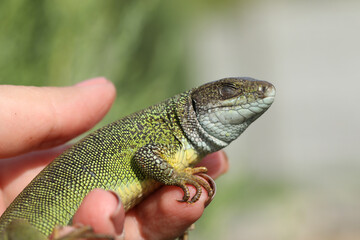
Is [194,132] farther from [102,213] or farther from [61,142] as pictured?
[61,142]

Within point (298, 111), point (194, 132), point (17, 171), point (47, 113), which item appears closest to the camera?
point (194, 132)

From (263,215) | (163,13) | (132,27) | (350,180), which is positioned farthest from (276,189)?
(132,27)

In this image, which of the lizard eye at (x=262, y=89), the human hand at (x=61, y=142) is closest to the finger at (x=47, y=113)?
the human hand at (x=61, y=142)

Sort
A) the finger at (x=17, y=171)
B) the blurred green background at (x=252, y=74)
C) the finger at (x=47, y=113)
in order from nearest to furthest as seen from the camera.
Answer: the finger at (x=47, y=113), the finger at (x=17, y=171), the blurred green background at (x=252, y=74)

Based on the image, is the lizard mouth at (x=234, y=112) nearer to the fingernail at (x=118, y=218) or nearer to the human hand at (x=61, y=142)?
the human hand at (x=61, y=142)

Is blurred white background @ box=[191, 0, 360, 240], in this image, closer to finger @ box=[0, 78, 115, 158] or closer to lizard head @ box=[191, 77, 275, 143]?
finger @ box=[0, 78, 115, 158]

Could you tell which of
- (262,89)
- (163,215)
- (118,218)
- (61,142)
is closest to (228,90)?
(262,89)

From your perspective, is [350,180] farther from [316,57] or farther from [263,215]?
[316,57]
